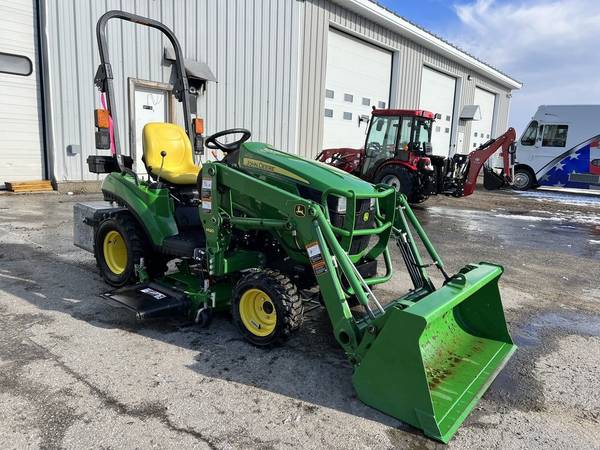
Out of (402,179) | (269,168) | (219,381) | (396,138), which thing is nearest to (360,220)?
(269,168)

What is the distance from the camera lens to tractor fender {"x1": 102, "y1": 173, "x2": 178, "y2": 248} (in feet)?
12.7

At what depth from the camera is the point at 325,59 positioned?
1365cm

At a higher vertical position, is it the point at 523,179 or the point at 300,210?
the point at 300,210

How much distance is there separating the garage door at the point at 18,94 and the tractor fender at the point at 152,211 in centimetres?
626

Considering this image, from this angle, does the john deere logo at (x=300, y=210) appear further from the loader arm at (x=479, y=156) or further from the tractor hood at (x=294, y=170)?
the loader arm at (x=479, y=156)

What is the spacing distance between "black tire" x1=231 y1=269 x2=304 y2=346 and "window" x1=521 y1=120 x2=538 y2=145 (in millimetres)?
15112

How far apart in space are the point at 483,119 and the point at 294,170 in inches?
975

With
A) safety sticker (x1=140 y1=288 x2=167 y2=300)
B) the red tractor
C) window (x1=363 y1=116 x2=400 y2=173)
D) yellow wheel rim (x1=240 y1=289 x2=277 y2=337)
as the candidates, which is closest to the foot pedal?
safety sticker (x1=140 y1=288 x2=167 y2=300)

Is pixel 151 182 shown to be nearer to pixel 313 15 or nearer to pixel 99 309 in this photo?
pixel 99 309

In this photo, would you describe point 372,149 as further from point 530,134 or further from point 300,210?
point 300,210

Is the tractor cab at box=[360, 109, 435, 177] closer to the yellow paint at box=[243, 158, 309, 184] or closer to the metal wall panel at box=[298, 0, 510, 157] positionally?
the metal wall panel at box=[298, 0, 510, 157]

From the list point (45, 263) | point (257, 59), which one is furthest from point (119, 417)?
point (257, 59)

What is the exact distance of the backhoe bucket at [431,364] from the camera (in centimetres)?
233

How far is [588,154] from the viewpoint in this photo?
1480cm
